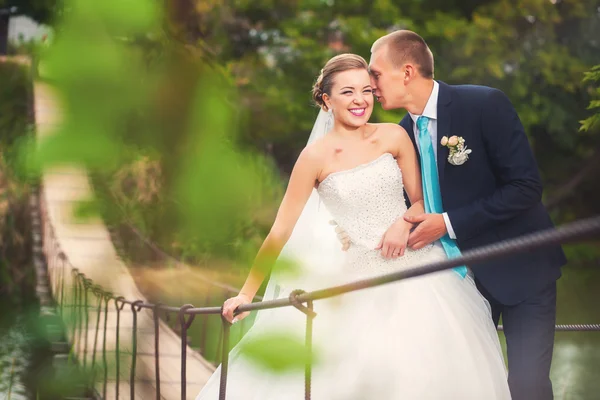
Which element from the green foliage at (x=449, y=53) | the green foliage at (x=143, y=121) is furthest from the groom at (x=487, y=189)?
the green foliage at (x=449, y=53)

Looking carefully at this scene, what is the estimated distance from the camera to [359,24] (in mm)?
11875

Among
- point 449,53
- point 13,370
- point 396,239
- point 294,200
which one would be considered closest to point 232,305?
point 294,200

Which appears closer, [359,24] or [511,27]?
[359,24]

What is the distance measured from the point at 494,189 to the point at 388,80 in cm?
40

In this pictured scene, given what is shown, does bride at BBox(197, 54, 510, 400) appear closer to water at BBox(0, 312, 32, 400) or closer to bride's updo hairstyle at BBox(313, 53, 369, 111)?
bride's updo hairstyle at BBox(313, 53, 369, 111)

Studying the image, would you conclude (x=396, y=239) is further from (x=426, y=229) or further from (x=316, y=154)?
(x=316, y=154)

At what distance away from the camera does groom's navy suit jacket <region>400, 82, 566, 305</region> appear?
2277mm

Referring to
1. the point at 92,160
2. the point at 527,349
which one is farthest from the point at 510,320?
the point at 92,160

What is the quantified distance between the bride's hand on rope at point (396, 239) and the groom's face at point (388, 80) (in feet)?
1.04

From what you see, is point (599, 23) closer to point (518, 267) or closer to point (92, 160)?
point (518, 267)

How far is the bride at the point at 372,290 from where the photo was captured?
2191 mm

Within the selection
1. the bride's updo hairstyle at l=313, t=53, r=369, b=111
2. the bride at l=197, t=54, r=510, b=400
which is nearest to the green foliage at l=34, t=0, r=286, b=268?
the bride at l=197, t=54, r=510, b=400

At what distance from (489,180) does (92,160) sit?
1.56 metres

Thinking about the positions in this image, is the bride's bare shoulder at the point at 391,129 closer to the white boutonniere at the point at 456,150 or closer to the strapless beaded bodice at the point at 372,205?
the strapless beaded bodice at the point at 372,205
